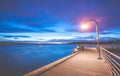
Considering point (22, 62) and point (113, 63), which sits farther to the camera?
point (22, 62)

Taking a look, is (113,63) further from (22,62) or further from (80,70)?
(22,62)

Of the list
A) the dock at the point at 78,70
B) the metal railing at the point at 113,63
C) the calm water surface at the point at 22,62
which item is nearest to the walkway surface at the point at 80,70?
the dock at the point at 78,70

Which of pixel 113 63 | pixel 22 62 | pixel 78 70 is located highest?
pixel 113 63

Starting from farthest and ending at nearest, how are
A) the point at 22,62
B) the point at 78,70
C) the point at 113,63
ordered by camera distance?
1. the point at 22,62
2. the point at 78,70
3. the point at 113,63

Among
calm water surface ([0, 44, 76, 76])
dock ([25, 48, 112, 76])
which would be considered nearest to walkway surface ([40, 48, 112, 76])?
dock ([25, 48, 112, 76])

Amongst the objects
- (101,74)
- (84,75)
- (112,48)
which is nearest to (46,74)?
(84,75)

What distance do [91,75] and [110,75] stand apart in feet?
2.83

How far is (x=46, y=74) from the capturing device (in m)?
6.89

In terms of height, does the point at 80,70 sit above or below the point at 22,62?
above

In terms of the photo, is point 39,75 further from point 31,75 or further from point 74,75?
point 74,75

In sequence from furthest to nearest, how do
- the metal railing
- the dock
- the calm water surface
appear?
the calm water surface
the dock
the metal railing

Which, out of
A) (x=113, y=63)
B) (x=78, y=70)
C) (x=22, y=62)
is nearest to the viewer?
(x=113, y=63)

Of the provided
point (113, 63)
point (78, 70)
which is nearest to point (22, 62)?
point (78, 70)

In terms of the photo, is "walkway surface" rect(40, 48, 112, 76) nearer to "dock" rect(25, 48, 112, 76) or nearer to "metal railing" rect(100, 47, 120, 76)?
"dock" rect(25, 48, 112, 76)
